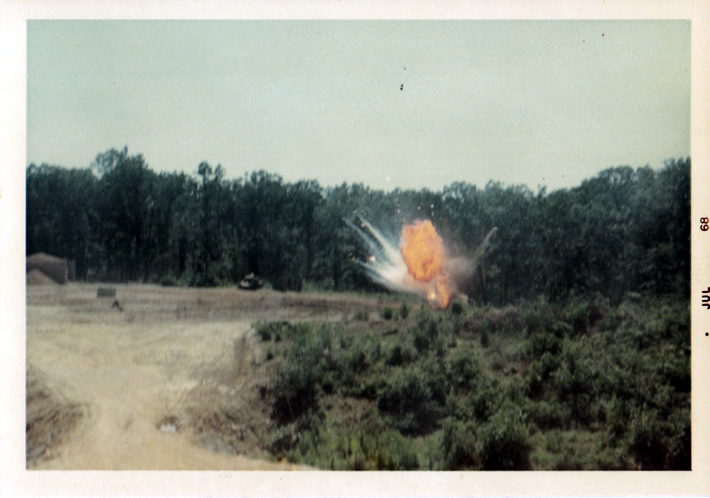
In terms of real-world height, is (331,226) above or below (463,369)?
above

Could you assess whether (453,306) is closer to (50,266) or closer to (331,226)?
(331,226)

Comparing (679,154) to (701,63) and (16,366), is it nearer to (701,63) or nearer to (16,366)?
(701,63)

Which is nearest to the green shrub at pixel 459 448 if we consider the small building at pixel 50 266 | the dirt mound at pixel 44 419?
the dirt mound at pixel 44 419

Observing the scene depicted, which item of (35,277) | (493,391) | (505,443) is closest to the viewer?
(505,443)

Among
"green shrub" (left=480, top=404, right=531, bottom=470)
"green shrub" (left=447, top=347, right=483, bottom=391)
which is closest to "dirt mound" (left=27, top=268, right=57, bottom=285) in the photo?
"green shrub" (left=447, top=347, right=483, bottom=391)

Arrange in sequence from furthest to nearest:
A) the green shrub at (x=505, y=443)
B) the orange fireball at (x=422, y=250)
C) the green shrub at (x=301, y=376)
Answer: the orange fireball at (x=422, y=250) → the green shrub at (x=301, y=376) → the green shrub at (x=505, y=443)

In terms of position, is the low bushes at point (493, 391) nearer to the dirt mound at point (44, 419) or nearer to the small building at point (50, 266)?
the dirt mound at point (44, 419)

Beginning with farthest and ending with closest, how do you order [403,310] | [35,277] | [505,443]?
[403,310] < [35,277] < [505,443]

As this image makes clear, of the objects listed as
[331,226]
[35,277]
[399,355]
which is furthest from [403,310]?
[35,277]
